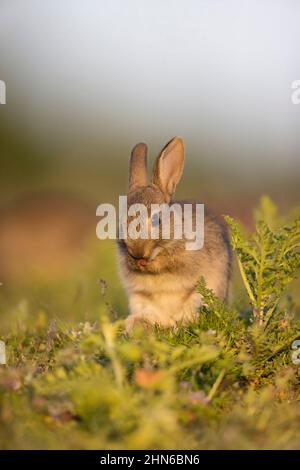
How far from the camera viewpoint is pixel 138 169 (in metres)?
5.55

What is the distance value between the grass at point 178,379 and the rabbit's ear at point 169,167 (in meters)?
1.18

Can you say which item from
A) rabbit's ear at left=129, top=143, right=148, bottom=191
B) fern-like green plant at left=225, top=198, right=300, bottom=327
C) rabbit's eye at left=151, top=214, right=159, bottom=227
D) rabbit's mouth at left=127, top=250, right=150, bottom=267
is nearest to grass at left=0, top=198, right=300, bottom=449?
fern-like green plant at left=225, top=198, right=300, bottom=327

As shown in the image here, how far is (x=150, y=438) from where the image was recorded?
283 centimetres

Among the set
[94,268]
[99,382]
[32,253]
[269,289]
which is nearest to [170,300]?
[269,289]

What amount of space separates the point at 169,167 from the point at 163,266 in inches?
29.7

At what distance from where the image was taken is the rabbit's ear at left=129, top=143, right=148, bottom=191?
5531 millimetres

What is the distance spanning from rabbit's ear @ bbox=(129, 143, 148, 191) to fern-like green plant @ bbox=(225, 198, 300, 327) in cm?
144

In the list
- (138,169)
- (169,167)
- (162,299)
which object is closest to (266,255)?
(162,299)

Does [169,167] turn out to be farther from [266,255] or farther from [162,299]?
[266,255]

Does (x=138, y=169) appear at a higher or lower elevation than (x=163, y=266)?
higher

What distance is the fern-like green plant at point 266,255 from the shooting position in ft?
13.5

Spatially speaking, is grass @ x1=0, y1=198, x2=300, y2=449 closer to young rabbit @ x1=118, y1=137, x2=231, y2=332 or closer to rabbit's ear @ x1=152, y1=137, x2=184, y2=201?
young rabbit @ x1=118, y1=137, x2=231, y2=332

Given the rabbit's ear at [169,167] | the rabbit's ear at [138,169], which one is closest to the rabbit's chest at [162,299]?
the rabbit's ear at [169,167]

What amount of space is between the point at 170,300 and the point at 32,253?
5.88 m
